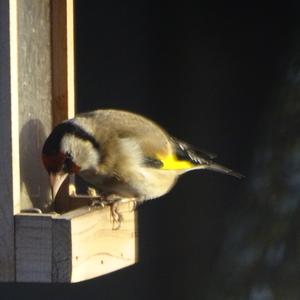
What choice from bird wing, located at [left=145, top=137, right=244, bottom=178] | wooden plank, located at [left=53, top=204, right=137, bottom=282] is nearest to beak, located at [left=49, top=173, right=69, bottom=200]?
wooden plank, located at [left=53, top=204, right=137, bottom=282]

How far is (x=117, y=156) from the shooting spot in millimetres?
4246

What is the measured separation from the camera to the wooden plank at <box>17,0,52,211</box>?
3.88 meters

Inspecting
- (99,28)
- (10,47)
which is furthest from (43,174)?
(99,28)

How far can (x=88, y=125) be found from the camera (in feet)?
13.9

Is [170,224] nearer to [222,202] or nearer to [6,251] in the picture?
[222,202]

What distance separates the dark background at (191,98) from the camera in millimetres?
5941

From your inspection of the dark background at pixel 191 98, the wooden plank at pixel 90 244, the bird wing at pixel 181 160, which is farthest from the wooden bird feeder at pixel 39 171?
the dark background at pixel 191 98

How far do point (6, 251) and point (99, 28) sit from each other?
264 cm

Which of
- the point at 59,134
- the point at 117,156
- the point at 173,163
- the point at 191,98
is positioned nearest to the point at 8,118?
the point at 59,134

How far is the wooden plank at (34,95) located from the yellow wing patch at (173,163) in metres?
0.46

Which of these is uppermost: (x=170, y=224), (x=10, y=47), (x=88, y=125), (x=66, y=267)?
(x=10, y=47)

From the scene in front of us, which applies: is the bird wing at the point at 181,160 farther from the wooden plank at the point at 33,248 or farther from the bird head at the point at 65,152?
the wooden plank at the point at 33,248

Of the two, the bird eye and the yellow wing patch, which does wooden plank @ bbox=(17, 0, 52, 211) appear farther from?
the yellow wing patch

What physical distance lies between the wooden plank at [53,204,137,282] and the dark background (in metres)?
1.76
